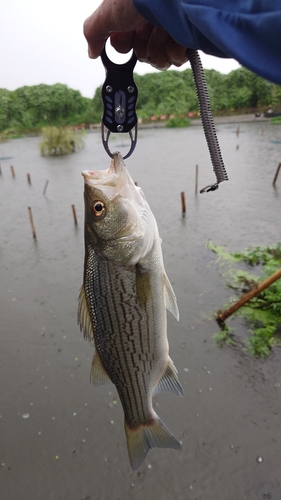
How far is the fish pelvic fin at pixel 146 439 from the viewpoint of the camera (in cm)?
195

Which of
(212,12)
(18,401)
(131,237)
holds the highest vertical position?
(212,12)

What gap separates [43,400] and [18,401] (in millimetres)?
330

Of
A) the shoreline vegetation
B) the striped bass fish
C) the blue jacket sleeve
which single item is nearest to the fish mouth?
the striped bass fish

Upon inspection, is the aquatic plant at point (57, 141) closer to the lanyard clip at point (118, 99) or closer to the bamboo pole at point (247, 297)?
the bamboo pole at point (247, 297)

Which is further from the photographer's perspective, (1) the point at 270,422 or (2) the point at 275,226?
(2) the point at 275,226

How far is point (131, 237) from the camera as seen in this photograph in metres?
1.81

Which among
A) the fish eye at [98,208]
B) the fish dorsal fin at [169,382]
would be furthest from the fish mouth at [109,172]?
the fish dorsal fin at [169,382]

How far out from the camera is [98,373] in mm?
1962

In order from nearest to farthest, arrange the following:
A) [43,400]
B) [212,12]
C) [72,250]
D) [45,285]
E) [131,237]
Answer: [212,12] < [131,237] < [43,400] < [45,285] < [72,250]

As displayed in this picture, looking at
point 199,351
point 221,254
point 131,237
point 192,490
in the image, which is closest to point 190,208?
point 221,254

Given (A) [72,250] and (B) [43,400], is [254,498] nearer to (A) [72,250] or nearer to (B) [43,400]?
Answer: (B) [43,400]

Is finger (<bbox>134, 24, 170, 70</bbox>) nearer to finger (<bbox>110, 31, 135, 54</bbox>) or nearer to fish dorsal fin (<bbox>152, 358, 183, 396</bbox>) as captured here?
finger (<bbox>110, 31, 135, 54</bbox>)

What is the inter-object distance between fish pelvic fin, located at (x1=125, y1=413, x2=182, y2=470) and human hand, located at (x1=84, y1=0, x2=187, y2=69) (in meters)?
2.01

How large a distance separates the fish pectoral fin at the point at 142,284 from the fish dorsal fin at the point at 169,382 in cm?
48
